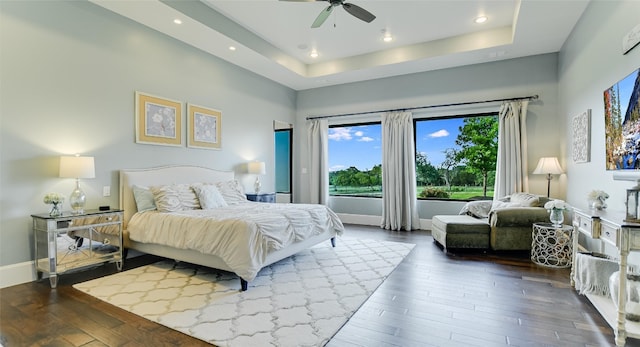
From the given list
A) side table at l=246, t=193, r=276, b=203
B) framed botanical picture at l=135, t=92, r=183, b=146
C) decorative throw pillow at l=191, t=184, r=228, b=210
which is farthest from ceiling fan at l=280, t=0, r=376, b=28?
side table at l=246, t=193, r=276, b=203

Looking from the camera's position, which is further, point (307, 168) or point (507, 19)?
point (307, 168)

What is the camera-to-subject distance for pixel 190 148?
4988mm

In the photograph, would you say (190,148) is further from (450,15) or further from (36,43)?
(450,15)

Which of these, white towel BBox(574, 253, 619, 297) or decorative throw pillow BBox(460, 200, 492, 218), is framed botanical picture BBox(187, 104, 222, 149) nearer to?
decorative throw pillow BBox(460, 200, 492, 218)

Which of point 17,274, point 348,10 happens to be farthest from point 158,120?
point 348,10

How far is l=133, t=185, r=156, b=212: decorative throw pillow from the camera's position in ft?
13.1

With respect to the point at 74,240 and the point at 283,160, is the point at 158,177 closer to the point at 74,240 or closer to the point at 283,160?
the point at 74,240

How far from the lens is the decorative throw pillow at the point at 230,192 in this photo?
493 cm

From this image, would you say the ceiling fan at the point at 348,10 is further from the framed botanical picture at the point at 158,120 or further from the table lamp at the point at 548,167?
the table lamp at the point at 548,167

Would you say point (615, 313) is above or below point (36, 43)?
below

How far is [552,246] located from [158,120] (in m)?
5.68

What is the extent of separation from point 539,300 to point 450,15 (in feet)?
12.7

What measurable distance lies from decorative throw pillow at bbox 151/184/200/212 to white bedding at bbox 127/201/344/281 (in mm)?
158

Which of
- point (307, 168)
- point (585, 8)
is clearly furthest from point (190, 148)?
point (585, 8)
